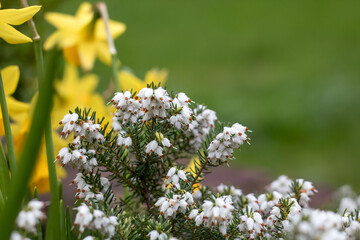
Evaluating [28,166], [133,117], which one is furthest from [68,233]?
[28,166]

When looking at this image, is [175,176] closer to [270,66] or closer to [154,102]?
[154,102]

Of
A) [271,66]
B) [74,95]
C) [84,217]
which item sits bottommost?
[84,217]

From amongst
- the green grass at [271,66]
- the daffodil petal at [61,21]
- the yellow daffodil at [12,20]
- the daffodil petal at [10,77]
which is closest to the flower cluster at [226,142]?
the yellow daffodil at [12,20]

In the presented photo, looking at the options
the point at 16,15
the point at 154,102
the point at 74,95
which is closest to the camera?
the point at 154,102

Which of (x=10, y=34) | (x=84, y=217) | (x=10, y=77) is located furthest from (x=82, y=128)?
(x=10, y=77)

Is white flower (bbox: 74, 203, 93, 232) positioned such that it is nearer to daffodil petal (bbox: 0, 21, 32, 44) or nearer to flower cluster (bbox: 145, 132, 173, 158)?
flower cluster (bbox: 145, 132, 173, 158)

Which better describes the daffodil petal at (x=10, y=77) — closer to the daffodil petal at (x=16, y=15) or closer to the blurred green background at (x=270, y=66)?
the daffodil petal at (x=16, y=15)
